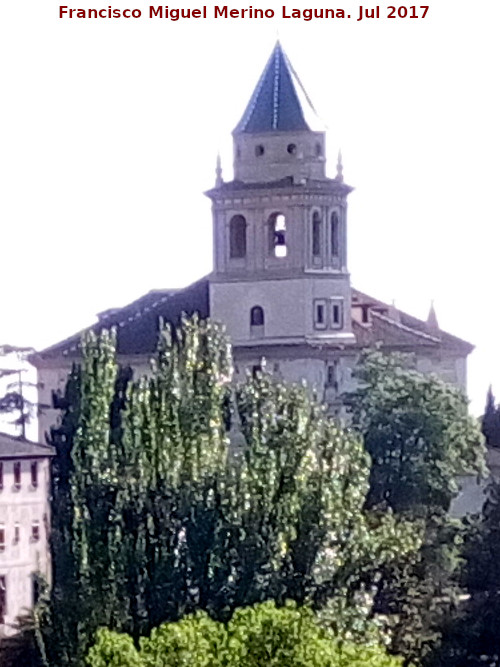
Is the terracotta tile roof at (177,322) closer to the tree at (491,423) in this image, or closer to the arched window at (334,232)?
Result: the tree at (491,423)

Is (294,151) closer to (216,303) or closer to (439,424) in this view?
(216,303)

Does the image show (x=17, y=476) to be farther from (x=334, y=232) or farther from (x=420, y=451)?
(x=334, y=232)

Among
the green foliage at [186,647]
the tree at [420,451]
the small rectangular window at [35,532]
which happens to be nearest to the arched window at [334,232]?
the tree at [420,451]

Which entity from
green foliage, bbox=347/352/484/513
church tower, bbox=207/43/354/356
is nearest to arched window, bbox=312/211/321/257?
church tower, bbox=207/43/354/356

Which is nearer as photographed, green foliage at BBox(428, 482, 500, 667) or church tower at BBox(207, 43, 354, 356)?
green foliage at BBox(428, 482, 500, 667)

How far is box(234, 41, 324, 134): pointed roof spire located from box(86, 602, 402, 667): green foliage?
57.4 m

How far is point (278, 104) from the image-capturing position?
12344 centimetres

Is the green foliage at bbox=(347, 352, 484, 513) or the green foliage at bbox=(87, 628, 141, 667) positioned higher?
the green foliage at bbox=(347, 352, 484, 513)

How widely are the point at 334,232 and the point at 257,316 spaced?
11.1 ft

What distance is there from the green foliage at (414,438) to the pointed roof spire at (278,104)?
393 inches

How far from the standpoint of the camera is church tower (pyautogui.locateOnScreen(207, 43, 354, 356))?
12256 centimetres

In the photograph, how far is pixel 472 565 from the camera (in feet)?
270

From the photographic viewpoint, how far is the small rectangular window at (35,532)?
110m

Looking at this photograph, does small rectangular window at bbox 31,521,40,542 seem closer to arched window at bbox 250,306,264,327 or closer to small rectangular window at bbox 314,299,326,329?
arched window at bbox 250,306,264,327
